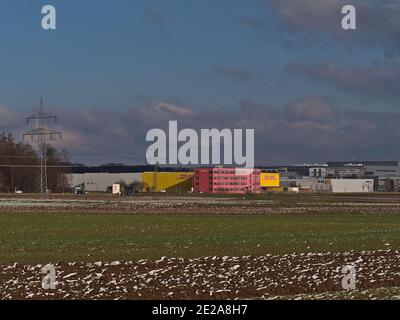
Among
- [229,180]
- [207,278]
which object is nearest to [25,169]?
[229,180]

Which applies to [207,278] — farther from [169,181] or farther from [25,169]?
[169,181]

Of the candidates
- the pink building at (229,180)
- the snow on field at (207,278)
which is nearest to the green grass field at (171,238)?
the snow on field at (207,278)

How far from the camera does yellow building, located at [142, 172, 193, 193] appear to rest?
630ft

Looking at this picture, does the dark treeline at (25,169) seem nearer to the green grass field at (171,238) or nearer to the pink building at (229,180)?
the pink building at (229,180)

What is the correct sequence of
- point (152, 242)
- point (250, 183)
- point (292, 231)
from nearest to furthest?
1. point (152, 242)
2. point (292, 231)
3. point (250, 183)

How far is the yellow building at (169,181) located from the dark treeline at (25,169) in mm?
34656

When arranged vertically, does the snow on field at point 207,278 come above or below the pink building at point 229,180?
below

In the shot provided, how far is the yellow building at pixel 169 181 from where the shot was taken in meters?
192

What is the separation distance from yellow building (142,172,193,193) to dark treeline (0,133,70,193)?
34656 millimetres

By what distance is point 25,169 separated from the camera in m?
148
